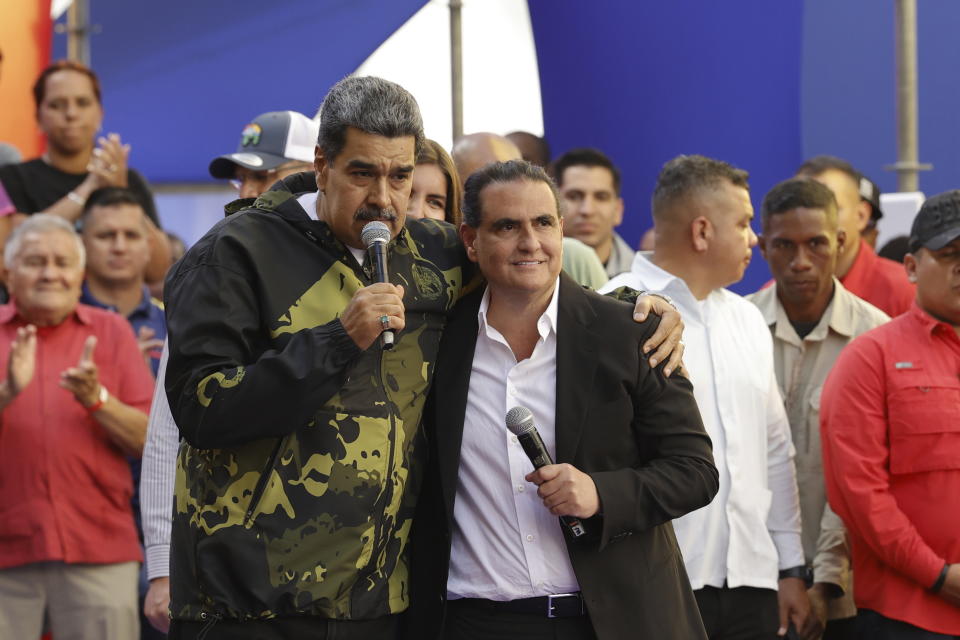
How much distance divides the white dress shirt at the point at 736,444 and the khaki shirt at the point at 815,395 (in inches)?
17.0

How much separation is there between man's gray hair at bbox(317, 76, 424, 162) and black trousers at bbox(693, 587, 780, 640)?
1904 millimetres

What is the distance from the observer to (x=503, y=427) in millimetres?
3350

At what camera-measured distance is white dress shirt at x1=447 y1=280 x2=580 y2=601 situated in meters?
3.28

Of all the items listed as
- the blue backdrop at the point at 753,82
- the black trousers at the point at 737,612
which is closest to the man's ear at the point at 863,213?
the blue backdrop at the point at 753,82

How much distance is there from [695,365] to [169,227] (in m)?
6.46

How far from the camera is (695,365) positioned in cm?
450

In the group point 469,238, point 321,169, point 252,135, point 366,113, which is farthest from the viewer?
point 252,135

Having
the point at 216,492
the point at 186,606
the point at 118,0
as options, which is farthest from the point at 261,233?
the point at 118,0

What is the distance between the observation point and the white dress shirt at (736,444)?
433 centimetres

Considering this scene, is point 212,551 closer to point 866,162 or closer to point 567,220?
point 567,220

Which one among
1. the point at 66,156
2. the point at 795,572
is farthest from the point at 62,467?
the point at 795,572

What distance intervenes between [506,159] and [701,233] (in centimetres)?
100

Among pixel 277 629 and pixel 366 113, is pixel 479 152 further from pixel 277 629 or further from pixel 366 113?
pixel 277 629

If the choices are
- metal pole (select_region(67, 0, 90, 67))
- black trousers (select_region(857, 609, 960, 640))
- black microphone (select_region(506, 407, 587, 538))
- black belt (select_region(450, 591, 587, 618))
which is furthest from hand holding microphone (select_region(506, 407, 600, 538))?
metal pole (select_region(67, 0, 90, 67))
